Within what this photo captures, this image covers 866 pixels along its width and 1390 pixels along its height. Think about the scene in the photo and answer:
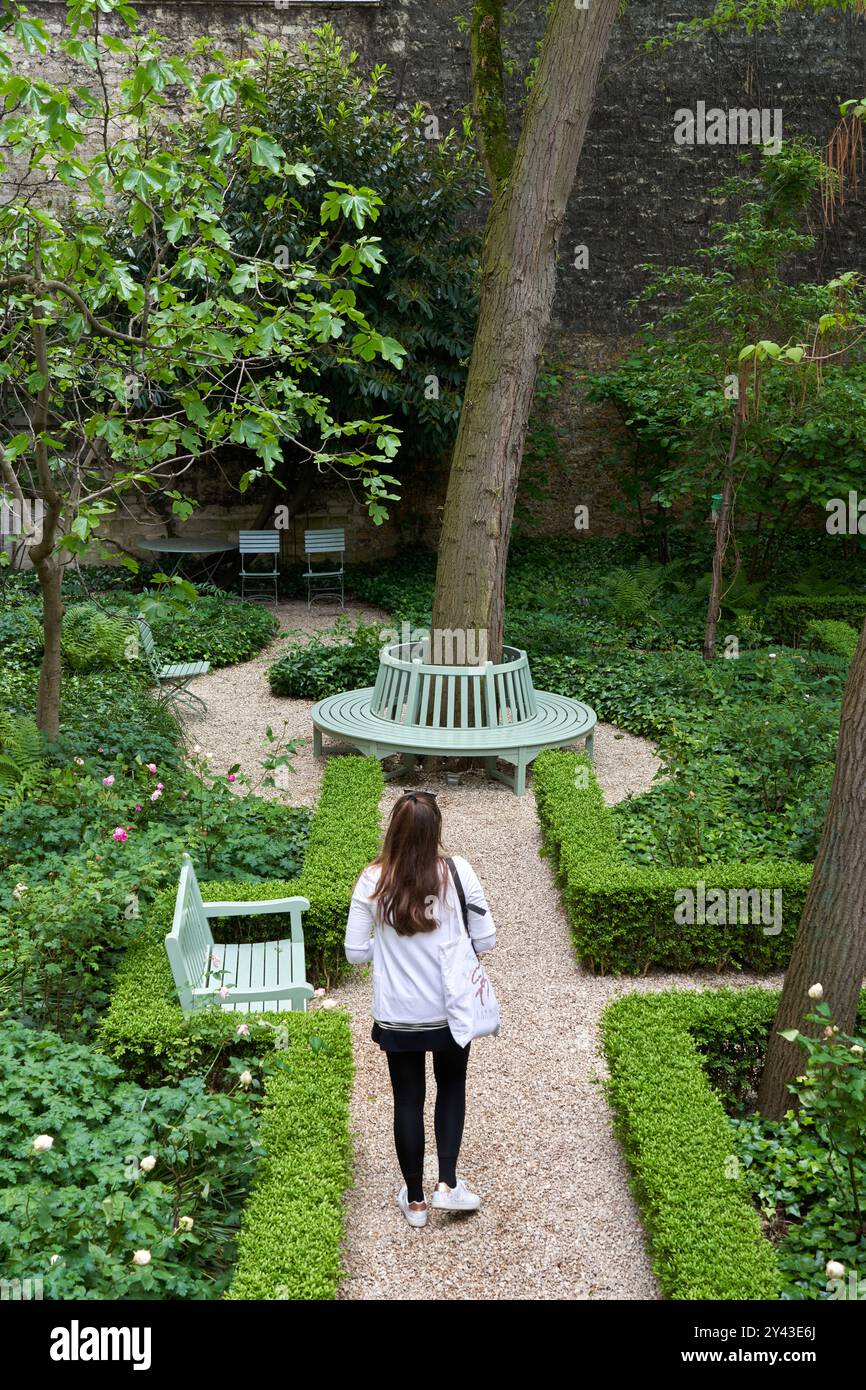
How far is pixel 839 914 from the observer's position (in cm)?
416

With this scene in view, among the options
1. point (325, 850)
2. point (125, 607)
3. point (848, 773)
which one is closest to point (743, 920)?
point (848, 773)

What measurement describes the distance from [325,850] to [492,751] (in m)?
2.20

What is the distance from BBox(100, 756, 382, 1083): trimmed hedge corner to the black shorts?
814 millimetres

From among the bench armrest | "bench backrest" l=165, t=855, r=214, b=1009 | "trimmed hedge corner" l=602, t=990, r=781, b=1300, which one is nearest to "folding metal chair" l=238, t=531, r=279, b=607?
the bench armrest

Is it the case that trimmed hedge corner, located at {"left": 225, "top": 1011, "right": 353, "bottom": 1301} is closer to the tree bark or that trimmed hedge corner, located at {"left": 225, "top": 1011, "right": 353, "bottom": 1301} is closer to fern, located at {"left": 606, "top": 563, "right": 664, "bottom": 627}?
the tree bark

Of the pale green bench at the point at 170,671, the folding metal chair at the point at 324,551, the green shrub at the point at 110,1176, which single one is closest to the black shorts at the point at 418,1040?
the green shrub at the point at 110,1176

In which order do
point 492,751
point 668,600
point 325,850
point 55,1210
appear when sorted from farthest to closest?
point 668,600 → point 492,751 → point 325,850 → point 55,1210

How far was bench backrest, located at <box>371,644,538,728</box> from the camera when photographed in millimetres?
8586

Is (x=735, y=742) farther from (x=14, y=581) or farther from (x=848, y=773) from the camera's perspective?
(x=14, y=581)

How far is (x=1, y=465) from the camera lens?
19.4 feet

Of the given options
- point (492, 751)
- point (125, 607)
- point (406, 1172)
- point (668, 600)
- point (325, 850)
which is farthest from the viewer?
point (668, 600)

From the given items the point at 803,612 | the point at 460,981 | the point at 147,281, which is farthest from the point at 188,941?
the point at 803,612

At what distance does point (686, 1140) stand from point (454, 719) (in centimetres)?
497

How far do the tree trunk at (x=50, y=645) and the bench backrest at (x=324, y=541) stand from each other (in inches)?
305
